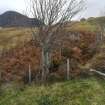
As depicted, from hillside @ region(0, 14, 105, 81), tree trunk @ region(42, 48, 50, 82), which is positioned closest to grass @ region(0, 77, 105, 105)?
tree trunk @ region(42, 48, 50, 82)

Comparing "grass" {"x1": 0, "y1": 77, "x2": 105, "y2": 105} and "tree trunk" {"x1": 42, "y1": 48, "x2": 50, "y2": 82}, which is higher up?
"tree trunk" {"x1": 42, "y1": 48, "x2": 50, "y2": 82}

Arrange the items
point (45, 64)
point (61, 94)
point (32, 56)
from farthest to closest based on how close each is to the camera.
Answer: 1. point (32, 56)
2. point (45, 64)
3. point (61, 94)

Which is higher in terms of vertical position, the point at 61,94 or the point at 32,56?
the point at 32,56

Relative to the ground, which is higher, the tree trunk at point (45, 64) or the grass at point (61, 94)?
the tree trunk at point (45, 64)

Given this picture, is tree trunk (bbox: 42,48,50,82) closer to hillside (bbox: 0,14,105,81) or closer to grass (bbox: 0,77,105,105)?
hillside (bbox: 0,14,105,81)

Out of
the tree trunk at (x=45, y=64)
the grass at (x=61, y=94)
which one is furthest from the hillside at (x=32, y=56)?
the grass at (x=61, y=94)

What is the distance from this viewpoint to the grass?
1703 centimetres

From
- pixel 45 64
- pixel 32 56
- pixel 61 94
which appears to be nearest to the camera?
pixel 61 94

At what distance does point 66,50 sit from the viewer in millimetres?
31672

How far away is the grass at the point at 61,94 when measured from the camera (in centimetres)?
1703

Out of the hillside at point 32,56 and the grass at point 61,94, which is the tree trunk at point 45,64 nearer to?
the hillside at point 32,56

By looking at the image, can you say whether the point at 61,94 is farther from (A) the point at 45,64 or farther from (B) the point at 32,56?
(B) the point at 32,56

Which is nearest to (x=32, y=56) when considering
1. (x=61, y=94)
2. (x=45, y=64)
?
(x=45, y=64)

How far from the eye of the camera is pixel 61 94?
1819cm
